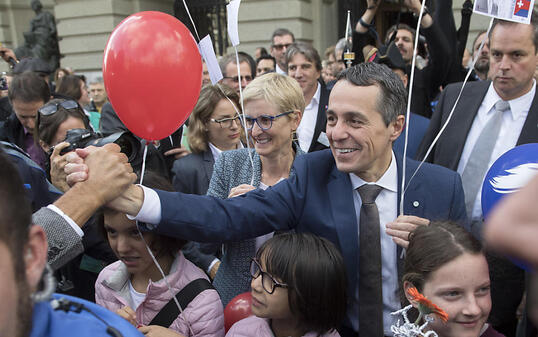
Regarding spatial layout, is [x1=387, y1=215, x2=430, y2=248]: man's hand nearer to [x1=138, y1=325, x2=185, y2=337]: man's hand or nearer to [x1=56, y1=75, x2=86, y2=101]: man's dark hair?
[x1=138, y1=325, x2=185, y2=337]: man's hand

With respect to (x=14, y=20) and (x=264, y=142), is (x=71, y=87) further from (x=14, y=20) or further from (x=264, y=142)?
(x=14, y=20)

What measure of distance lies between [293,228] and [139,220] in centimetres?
69

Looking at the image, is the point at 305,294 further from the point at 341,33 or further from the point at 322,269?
the point at 341,33

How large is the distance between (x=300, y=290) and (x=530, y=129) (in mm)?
1648

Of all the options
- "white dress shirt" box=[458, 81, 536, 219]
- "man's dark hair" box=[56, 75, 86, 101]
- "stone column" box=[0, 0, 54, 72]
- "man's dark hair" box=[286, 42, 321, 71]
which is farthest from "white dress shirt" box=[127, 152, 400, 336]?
"stone column" box=[0, 0, 54, 72]

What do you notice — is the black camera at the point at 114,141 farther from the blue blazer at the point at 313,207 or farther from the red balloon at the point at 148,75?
the blue blazer at the point at 313,207

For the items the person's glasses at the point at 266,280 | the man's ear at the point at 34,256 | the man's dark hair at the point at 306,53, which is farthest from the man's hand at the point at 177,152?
the man's ear at the point at 34,256

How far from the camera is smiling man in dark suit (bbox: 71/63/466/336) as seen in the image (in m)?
1.83

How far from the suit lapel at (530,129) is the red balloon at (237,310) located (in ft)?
5.49

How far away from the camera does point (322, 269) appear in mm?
1793

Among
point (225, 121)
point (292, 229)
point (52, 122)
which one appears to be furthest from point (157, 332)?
point (52, 122)

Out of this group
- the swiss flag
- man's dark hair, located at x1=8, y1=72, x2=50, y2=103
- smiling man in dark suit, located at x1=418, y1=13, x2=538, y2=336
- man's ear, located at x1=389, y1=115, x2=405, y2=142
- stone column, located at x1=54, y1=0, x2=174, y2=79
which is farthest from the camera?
stone column, located at x1=54, y1=0, x2=174, y2=79

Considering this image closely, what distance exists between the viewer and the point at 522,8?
2.25m

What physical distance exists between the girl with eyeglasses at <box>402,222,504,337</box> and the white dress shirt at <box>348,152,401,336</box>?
14cm
